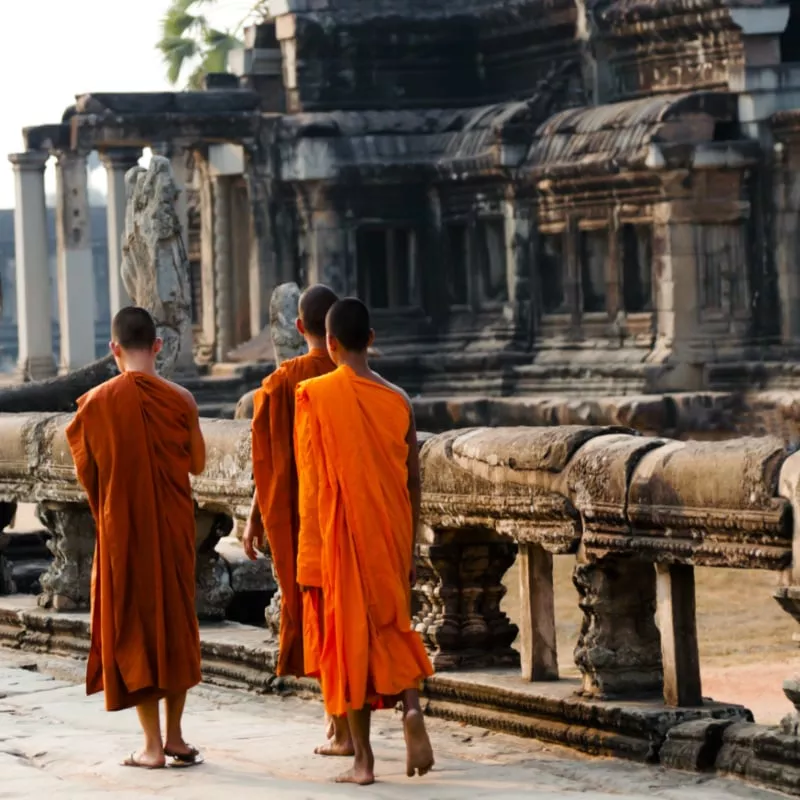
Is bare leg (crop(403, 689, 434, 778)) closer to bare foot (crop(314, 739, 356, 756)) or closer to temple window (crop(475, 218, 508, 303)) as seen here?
bare foot (crop(314, 739, 356, 756))

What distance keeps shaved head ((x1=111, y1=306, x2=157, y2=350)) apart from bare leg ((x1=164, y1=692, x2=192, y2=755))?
95cm

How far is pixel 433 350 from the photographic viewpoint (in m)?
25.7

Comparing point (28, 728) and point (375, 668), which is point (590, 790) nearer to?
point (375, 668)

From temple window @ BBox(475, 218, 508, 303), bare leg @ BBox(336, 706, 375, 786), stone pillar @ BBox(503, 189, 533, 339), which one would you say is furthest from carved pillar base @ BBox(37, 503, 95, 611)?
temple window @ BBox(475, 218, 508, 303)

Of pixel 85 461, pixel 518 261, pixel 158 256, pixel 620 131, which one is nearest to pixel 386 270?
pixel 518 261

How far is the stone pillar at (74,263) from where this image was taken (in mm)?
27344

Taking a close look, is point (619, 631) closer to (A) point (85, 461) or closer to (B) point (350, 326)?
(B) point (350, 326)

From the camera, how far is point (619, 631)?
262 inches

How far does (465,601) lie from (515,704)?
613 millimetres

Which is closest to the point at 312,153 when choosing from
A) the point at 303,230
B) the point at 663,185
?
the point at 303,230

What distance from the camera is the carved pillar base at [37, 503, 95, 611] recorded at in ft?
30.5

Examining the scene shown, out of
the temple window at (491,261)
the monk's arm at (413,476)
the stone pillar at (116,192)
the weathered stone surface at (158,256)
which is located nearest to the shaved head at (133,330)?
the monk's arm at (413,476)

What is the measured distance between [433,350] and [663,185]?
432 cm

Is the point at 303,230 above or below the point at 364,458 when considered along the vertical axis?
above
